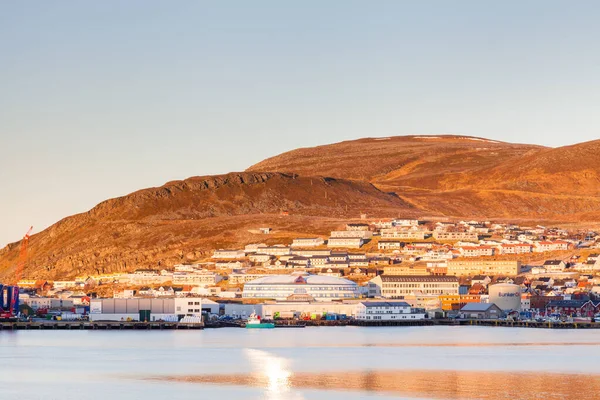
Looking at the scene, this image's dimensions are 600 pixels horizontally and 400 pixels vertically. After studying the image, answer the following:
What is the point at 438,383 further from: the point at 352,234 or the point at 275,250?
the point at 352,234

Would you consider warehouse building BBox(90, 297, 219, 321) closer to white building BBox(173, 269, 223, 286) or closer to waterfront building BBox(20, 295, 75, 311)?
waterfront building BBox(20, 295, 75, 311)

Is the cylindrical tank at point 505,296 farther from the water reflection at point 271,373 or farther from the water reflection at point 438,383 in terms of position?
the water reflection at point 438,383

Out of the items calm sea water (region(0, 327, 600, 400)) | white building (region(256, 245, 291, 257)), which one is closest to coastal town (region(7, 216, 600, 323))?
white building (region(256, 245, 291, 257))

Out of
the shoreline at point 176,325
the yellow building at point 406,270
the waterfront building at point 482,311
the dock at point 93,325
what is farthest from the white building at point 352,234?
the dock at point 93,325

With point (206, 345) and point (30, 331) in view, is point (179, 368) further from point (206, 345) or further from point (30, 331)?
point (30, 331)

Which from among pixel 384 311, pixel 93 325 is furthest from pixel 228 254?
pixel 93 325

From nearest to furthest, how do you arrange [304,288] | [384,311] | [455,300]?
[384,311] → [455,300] → [304,288]
